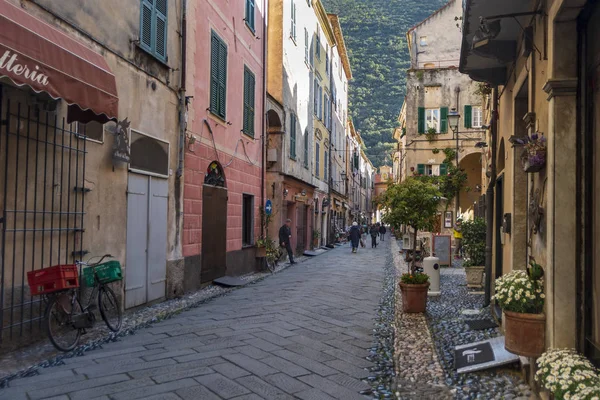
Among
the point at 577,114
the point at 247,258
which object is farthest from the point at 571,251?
the point at 247,258

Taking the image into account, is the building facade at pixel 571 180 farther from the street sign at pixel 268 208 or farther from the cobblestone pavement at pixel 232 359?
the street sign at pixel 268 208

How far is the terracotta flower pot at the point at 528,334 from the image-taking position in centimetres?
385

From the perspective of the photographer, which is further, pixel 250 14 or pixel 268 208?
pixel 268 208

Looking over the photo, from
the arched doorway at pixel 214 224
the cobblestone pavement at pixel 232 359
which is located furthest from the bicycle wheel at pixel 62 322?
the arched doorway at pixel 214 224

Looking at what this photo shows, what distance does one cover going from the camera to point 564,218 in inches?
146

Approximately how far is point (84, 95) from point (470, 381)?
4821 millimetres

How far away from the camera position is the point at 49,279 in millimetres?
5363

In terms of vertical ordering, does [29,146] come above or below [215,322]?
above

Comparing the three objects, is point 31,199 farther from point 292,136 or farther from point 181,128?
point 292,136

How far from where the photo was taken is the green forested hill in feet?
212

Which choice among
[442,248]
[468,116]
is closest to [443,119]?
[468,116]

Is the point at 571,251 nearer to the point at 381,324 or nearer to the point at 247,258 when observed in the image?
the point at 381,324

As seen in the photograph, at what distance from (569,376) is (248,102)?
11.9 meters

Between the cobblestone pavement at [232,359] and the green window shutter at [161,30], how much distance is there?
4.39 metres
